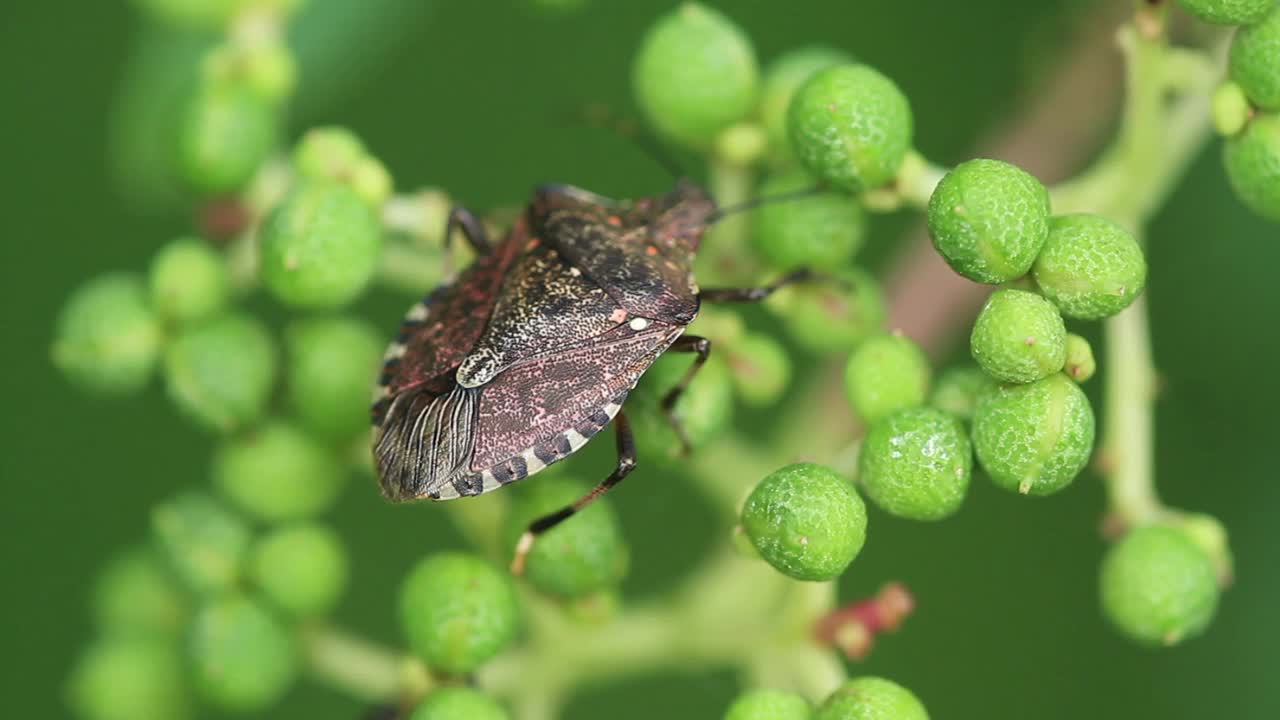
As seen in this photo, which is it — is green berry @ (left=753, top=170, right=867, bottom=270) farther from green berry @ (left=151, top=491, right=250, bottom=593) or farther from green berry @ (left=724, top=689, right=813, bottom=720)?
green berry @ (left=151, top=491, right=250, bottom=593)

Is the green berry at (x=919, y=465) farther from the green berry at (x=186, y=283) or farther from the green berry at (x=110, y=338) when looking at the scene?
the green berry at (x=110, y=338)

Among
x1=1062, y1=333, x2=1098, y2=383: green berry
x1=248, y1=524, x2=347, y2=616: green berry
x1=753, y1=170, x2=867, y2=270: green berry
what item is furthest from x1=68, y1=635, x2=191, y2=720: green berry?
x1=1062, y1=333, x2=1098, y2=383: green berry

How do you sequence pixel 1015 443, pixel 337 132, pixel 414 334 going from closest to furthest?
pixel 1015 443 < pixel 337 132 < pixel 414 334

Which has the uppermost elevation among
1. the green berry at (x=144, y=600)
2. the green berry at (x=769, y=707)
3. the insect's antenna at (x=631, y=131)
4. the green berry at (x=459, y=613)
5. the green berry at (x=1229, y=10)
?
the green berry at (x=1229, y=10)

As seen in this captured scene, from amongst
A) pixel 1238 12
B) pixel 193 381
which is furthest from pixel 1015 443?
pixel 193 381

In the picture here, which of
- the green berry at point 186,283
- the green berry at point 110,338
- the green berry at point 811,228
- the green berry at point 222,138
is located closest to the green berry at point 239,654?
the green berry at point 110,338

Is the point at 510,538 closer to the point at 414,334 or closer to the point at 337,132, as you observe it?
the point at 414,334
